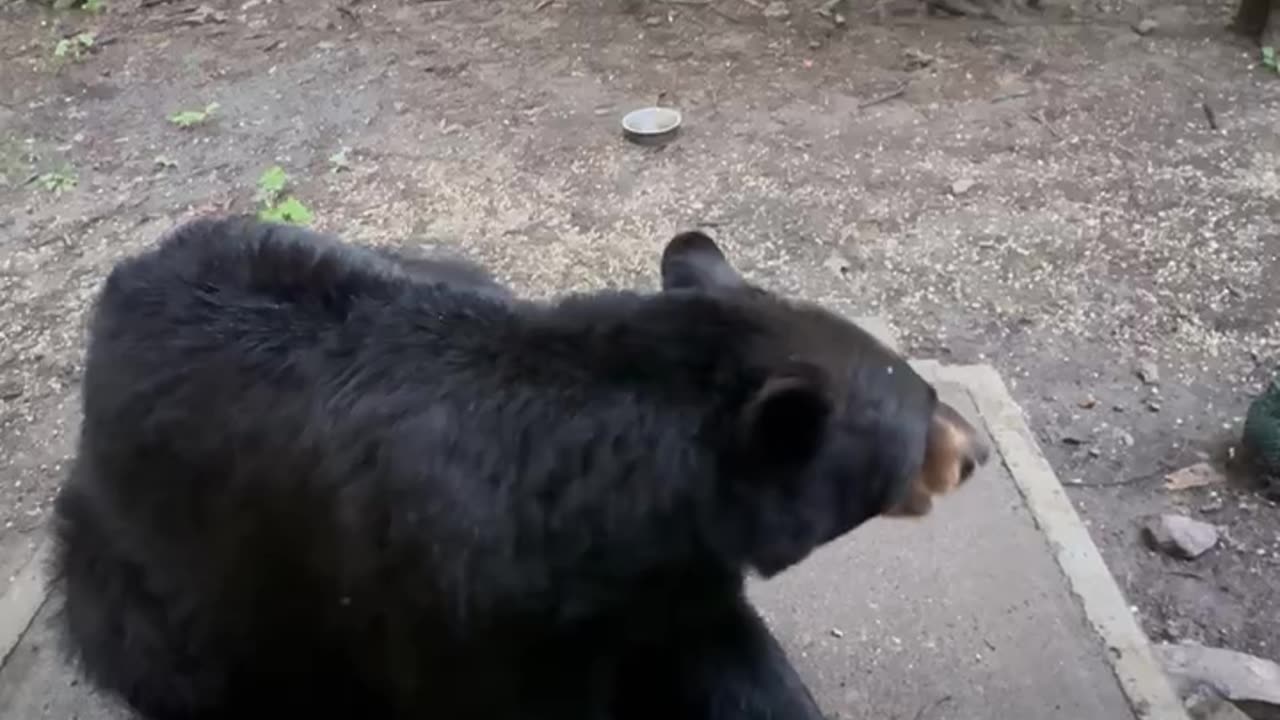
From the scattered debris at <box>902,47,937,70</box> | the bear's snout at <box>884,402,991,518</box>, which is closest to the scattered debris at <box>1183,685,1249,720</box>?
the bear's snout at <box>884,402,991,518</box>

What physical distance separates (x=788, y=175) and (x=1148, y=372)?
1.85 m

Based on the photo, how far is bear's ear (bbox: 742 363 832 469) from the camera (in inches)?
80.6

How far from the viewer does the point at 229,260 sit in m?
2.49

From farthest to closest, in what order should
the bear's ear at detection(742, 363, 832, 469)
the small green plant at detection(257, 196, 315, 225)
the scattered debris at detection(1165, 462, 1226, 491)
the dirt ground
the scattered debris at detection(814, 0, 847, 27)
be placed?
the scattered debris at detection(814, 0, 847, 27)
the small green plant at detection(257, 196, 315, 225)
the dirt ground
the scattered debris at detection(1165, 462, 1226, 491)
the bear's ear at detection(742, 363, 832, 469)

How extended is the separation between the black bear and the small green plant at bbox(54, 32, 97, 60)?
5428mm

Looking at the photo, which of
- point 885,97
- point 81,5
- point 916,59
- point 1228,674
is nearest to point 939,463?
point 1228,674

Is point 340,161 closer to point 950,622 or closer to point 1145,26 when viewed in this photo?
point 950,622

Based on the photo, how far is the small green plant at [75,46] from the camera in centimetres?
736

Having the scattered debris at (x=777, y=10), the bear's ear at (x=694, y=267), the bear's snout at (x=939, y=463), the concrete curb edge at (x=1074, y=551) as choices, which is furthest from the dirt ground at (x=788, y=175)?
the bear's ear at (x=694, y=267)

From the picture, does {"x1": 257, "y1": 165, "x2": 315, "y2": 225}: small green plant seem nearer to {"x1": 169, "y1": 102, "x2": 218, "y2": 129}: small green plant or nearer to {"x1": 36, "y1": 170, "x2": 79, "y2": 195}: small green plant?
{"x1": 169, "y1": 102, "x2": 218, "y2": 129}: small green plant

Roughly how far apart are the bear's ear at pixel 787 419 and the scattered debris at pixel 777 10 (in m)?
5.61

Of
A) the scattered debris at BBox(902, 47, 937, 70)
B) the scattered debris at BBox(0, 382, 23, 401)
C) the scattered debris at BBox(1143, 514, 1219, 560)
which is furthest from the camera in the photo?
the scattered debris at BBox(902, 47, 937, 70)

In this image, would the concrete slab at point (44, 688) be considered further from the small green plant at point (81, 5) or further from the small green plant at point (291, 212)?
the small green plant at point (81, 5)

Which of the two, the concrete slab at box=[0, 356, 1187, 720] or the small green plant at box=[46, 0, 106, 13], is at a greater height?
the concrete slab at box=[0, 356, 1187, 720]
